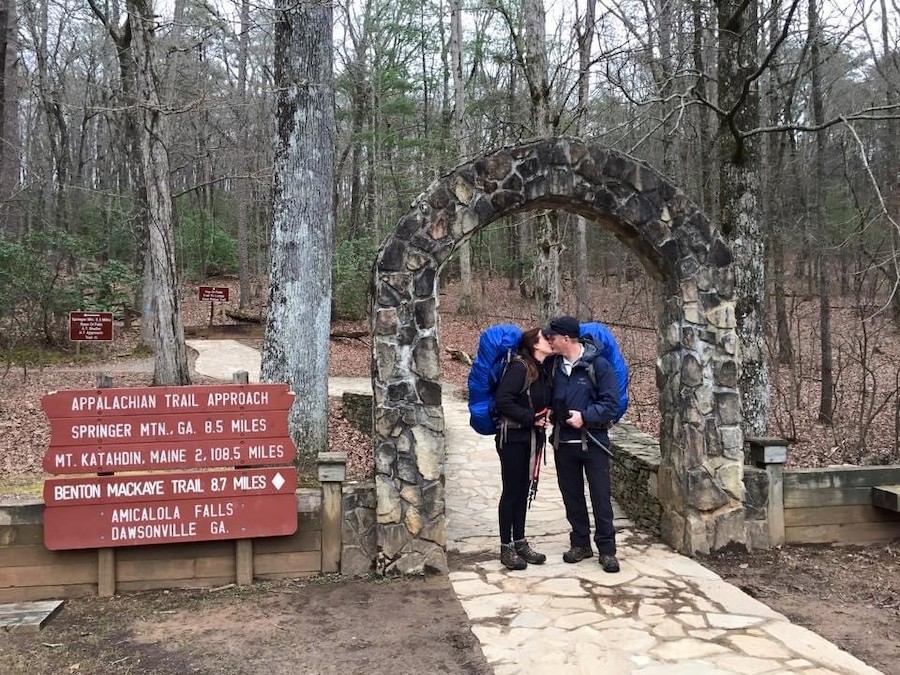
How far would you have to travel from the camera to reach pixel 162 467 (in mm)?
4836

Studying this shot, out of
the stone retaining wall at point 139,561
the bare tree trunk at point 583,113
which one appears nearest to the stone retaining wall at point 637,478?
the stone retaining wall at point 139,561

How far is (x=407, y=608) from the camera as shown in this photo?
4539mm

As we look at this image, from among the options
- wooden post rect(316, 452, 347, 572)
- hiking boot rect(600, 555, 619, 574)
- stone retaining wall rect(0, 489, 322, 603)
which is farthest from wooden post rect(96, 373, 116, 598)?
hiking boot rect(600, 555, 619, 574)

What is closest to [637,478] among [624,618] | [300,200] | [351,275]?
[624,618]

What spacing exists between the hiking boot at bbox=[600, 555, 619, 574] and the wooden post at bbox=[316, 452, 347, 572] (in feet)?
6.57

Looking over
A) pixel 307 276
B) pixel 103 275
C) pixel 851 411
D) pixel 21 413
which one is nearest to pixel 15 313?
pixel 103 275

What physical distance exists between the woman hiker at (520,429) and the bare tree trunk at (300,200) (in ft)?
11.6

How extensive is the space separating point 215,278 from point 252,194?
4459 mm

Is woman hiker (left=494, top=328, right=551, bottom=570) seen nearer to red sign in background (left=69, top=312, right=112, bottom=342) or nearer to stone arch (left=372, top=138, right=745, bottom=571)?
stone arch (left=372, top=138, right=745, bottom=571)

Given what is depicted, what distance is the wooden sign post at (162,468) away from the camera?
4746 millimetres

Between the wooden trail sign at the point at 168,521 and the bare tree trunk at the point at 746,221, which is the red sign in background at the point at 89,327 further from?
the bare tree trunk at the point at 746,221

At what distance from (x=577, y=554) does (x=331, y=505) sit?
1.97 metres

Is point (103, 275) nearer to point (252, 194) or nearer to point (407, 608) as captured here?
point (252, 194)

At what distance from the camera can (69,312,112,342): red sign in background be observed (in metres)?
15.1
